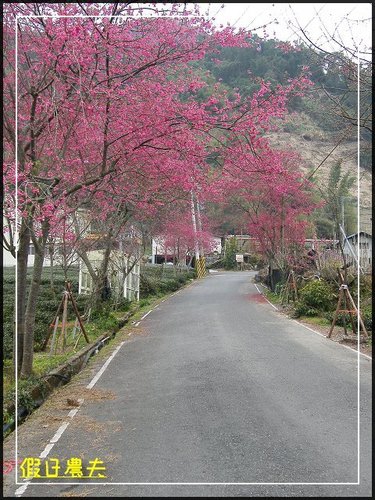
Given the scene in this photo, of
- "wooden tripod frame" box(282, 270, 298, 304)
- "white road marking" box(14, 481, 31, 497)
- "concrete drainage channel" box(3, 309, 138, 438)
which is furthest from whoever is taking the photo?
"wooden tripod frame" box(282, 270, 298, 304)

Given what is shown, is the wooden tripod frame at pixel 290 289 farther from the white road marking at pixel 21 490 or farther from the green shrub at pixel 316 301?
the white road marking at pixel 21 490

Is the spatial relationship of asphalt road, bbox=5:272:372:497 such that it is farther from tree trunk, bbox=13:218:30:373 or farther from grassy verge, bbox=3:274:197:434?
tree trunk, bbox=13:218:30:373

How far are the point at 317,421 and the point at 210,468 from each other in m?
1.84

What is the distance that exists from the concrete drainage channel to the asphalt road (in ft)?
2.23

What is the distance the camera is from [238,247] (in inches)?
2576

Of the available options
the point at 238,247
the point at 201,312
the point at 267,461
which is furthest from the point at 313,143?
the point at 238,247

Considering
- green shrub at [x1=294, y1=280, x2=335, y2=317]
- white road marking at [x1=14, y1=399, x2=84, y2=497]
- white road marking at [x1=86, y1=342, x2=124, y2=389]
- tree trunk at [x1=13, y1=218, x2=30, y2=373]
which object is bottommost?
white road marking at [x1=86, y1=342, x2=124, y2=389]

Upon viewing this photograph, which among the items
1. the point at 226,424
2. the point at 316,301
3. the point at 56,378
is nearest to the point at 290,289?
the point at 316,301

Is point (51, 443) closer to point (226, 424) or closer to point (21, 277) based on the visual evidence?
point (226, 424)

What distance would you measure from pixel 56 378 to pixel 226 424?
13.8 ft

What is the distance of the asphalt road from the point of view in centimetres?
426

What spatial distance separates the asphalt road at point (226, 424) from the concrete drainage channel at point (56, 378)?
2.23 feet

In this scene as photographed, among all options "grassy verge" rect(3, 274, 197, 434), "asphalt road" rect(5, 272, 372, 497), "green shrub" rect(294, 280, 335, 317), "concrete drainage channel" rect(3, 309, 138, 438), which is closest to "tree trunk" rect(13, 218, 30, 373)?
"grassy verge" rect(3, 274, 197, 434)

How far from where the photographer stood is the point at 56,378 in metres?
9.04
